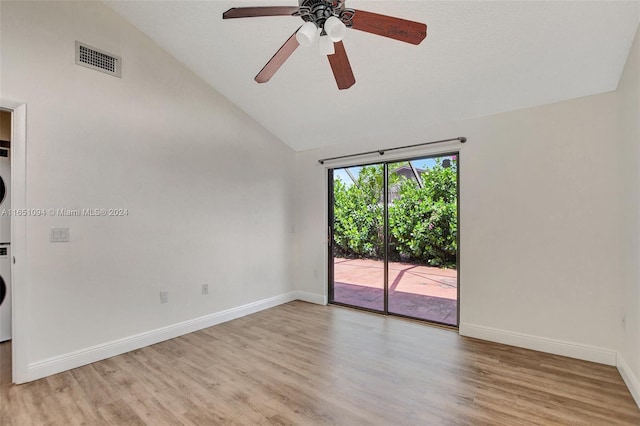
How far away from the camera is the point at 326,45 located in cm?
178

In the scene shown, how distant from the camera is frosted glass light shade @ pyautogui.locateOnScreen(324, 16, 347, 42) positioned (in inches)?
61.4

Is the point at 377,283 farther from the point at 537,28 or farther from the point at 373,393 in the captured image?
the point at 537,28

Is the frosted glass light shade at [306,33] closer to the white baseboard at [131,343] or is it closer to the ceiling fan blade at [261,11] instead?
the ceiling fan blade at [261,11]

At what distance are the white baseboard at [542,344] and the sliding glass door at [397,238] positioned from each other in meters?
0.33

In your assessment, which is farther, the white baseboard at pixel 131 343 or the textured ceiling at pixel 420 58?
the white baseboard at pixel 131 343

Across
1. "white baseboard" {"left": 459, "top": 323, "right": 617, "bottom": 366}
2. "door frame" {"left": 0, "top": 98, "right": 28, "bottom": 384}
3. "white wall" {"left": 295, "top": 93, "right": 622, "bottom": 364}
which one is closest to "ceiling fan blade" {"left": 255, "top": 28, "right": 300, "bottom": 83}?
"door frame" {"left": 0, "top": 98, "right": 28, "bottom": 384}

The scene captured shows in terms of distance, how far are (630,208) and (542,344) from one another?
1439 mm

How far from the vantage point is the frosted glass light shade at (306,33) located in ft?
5.31

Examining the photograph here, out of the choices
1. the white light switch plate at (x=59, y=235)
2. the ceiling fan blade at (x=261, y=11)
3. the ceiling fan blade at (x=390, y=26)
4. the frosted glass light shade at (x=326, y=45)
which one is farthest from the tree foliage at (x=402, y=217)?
the white light switch plate at (x=59, y=235)

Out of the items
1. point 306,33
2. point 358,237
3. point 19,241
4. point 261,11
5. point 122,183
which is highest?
point 261,11

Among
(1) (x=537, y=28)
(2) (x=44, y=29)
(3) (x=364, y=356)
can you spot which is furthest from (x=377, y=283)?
(2) (x=44, y=29)

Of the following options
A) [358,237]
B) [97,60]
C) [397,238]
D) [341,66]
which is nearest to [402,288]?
[397,238]

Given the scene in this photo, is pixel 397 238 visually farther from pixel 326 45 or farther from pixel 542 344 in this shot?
pixel 326 45

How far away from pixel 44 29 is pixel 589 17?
4164 mm
